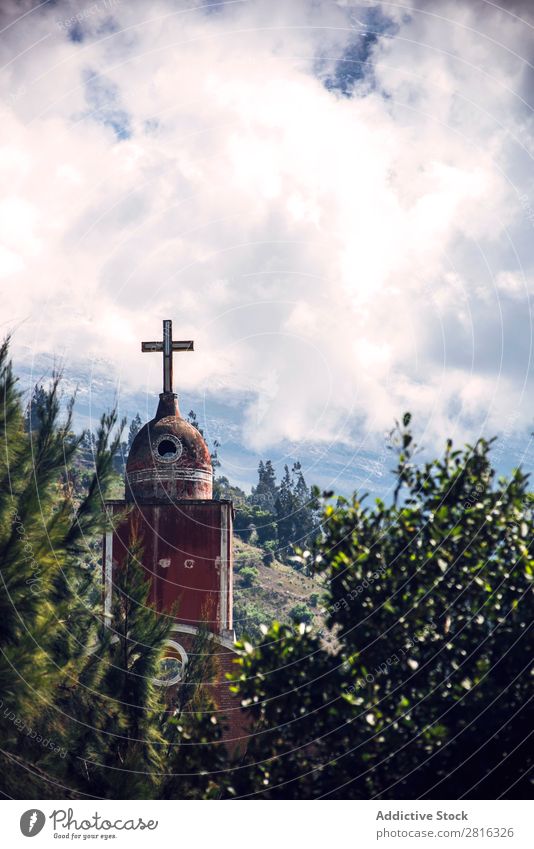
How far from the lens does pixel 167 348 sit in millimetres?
35812

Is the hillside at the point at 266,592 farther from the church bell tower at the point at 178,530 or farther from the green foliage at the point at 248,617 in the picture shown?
the church bell tower at the point at 178,530

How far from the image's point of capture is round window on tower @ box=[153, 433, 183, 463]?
34.9m

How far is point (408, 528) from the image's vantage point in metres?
17.4

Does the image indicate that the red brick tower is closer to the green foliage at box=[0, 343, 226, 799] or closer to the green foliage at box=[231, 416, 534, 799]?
the green foliage at box=[0, 343, 226, 799]

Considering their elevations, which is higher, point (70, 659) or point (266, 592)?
point (266, 592)

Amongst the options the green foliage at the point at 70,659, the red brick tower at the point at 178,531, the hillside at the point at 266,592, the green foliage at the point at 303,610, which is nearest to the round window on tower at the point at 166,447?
the red brick tower at the point at 178,531

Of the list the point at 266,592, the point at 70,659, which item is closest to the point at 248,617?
the point at 266,592

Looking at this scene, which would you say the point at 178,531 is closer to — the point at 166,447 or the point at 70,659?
the point at 166,447

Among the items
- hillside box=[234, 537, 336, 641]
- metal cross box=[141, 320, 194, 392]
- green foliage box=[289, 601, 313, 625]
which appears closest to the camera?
metal cross box=[141, 320, 194, 392]

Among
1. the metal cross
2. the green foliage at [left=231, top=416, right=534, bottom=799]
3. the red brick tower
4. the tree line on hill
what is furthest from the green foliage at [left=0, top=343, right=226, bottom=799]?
the metal cross

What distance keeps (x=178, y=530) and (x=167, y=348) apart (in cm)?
600
